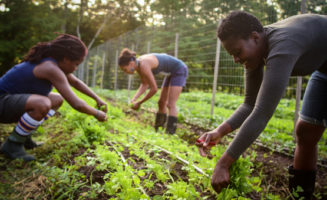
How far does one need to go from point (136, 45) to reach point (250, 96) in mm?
9326

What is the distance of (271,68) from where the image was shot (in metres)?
1.32

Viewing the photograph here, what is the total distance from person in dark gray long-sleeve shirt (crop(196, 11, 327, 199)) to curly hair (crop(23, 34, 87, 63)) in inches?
76.7

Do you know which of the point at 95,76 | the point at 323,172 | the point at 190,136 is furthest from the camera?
the point at 95,76

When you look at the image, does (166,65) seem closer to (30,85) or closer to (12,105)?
(30,85)

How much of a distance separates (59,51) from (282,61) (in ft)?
8.15

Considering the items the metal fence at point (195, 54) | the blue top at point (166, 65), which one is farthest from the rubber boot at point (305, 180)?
the blue top at point (166, 65)

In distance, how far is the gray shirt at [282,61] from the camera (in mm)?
1298

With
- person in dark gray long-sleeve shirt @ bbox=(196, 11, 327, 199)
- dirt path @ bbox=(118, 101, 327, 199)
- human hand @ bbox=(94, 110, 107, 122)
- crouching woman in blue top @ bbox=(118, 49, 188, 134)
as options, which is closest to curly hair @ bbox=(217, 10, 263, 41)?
person in dark gray long-sleeve shirt @ bbox=(196, 11, 327, 199)

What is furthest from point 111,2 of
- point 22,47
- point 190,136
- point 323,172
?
point 323,172

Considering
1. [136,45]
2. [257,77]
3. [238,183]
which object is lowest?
[238,183]

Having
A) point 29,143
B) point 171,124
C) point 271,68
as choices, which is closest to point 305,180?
point 271,68

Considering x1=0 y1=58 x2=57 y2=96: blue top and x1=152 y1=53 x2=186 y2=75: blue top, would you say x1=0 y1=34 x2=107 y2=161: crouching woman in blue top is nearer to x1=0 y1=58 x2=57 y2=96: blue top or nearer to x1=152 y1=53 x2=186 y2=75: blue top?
x1=0 y1=58 x2=57 y2=96: blue top

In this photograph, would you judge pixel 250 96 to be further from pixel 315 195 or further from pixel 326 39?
pixel 315 195

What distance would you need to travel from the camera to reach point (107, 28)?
96.2 ft
